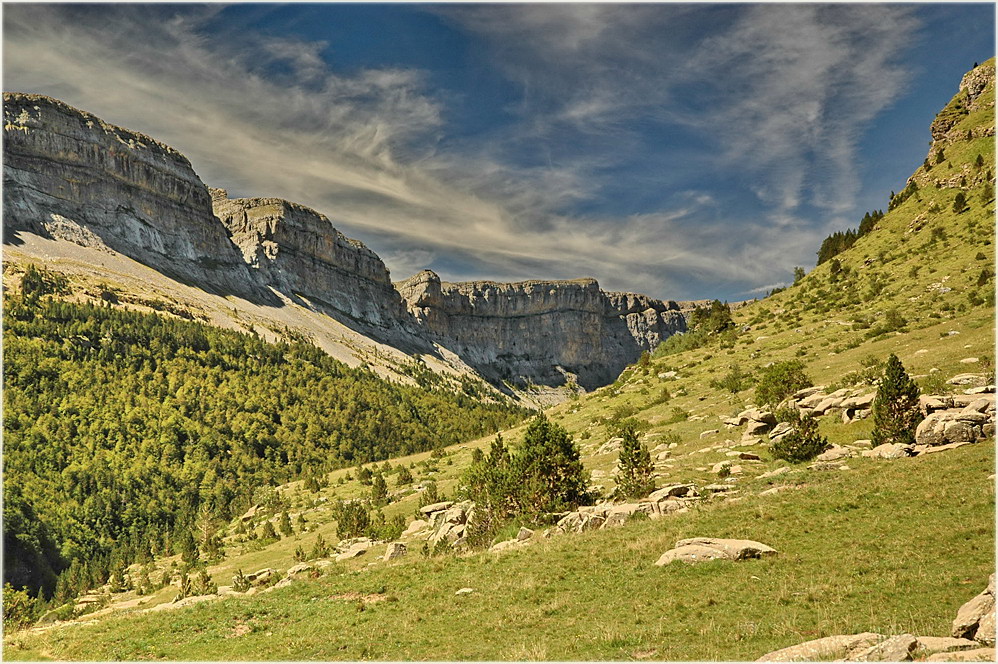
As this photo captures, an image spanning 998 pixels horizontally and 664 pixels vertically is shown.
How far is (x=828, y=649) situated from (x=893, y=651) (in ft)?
4.43

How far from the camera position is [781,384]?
38000 mm

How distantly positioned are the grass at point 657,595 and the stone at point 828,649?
4.79 feet

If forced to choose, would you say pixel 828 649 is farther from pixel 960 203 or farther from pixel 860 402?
pixel 960 203

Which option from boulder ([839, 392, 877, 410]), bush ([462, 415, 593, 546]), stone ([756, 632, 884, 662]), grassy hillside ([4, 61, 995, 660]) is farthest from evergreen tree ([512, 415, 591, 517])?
stone ([756, 632, 884, 662])

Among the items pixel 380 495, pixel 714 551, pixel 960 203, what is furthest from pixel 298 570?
pixel 960 203

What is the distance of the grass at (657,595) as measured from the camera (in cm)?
1337

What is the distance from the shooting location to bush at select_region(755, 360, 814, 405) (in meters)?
37.8

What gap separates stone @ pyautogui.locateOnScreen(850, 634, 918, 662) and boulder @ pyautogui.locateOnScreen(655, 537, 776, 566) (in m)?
8.53

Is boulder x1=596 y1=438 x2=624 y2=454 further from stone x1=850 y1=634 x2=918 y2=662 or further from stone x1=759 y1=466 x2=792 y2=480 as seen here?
stone x1=850 y1=634 x2=918 y2=662

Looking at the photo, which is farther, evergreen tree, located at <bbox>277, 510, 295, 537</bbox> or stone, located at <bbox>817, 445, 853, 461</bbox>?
evergreen tree, located at <bbox>277, 510, 295, 537</bbox>

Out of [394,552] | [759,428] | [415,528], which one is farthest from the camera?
[415,528]

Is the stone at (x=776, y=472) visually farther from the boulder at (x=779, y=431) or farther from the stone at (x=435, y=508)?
the stone at (x=435, y=508)

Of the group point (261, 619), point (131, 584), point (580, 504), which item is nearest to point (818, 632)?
point (261, 619)

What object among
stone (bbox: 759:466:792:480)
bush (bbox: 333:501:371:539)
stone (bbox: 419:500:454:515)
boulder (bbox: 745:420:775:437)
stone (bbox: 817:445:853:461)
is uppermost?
boulder (bbox: 745:420:775:437)
